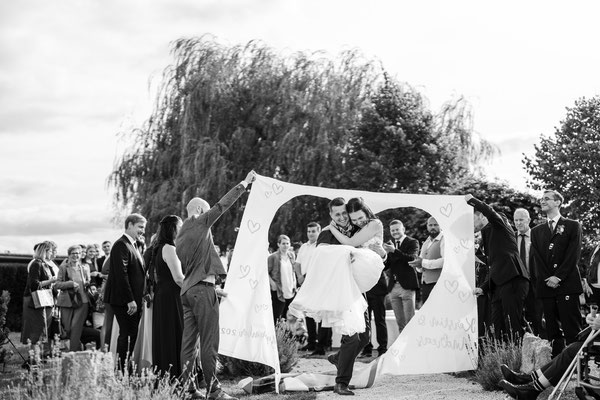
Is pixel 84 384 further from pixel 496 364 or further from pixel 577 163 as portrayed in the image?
pixel 577 163

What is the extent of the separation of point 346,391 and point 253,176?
2499mm

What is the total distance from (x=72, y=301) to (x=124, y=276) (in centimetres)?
270

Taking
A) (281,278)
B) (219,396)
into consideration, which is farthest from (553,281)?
(281,278)

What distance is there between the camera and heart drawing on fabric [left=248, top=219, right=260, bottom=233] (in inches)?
348

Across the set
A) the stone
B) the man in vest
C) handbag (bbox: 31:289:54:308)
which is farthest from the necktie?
handbag (bbox: 31:289:54:308)

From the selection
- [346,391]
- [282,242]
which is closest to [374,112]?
[282,242]

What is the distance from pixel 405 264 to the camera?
36.8 feet

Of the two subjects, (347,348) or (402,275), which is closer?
(347,348)

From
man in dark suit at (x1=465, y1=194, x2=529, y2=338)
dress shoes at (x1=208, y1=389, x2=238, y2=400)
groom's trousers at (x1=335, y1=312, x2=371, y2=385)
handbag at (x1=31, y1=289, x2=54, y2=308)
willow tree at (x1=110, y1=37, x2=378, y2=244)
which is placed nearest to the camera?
dress shoes at (x1=208, y1=389, x2=238, y2=400)

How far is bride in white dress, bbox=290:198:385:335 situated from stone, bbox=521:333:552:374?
1645 millimetres

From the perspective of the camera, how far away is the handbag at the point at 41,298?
35.0 ft

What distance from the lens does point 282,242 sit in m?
12.7

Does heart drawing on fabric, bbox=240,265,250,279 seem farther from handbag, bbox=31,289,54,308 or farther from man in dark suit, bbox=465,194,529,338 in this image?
handbag, bbox=31,289,54,308

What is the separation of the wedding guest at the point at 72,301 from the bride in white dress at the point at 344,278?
431cm
